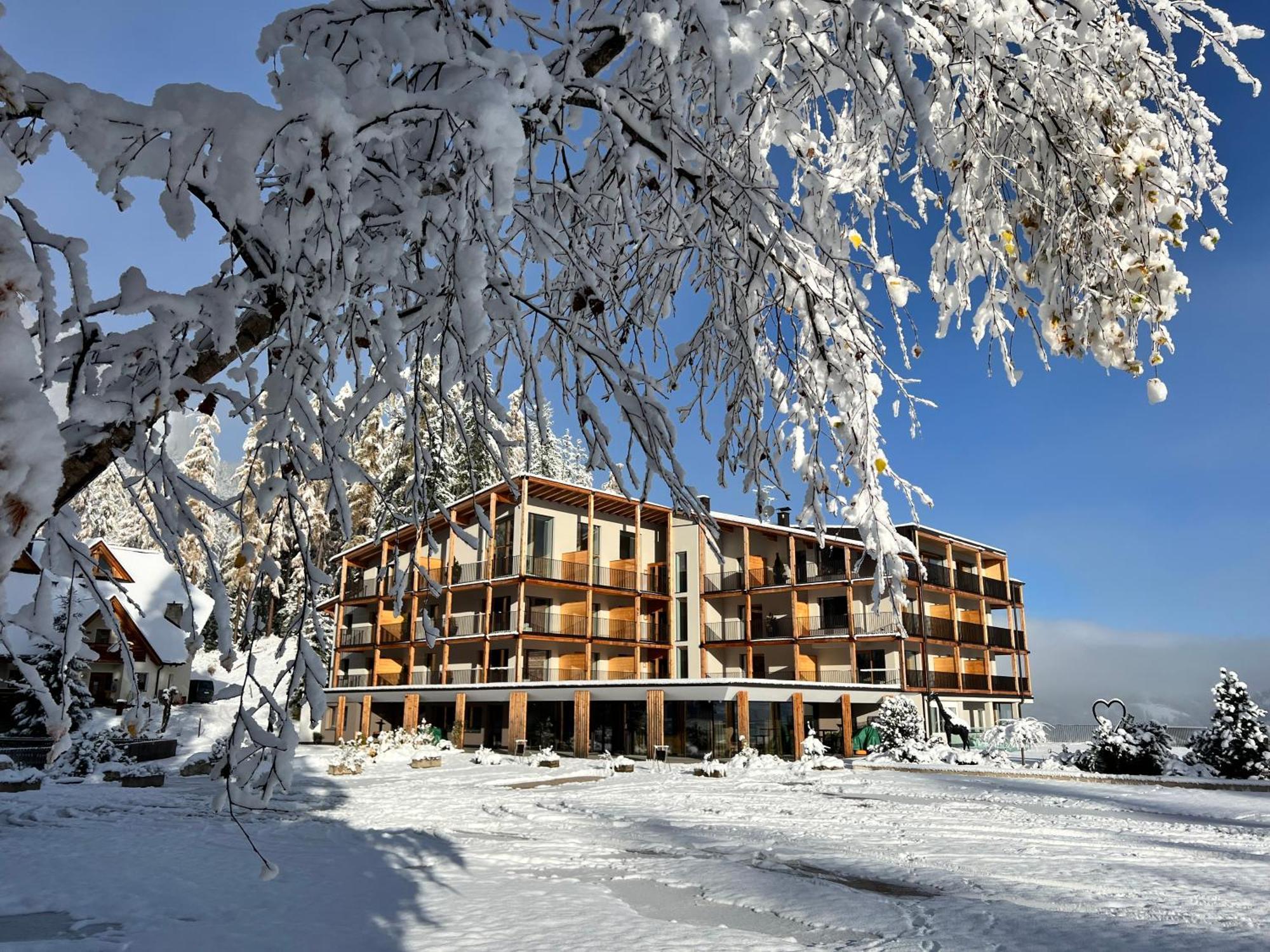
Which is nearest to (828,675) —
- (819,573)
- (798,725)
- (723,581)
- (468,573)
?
(819,573)

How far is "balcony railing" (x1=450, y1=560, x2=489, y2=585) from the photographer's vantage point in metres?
32.8

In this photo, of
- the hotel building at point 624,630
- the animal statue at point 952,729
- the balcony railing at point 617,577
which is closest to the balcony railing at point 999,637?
the hotel building at point 624,630

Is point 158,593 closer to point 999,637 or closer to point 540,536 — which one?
point 540,536

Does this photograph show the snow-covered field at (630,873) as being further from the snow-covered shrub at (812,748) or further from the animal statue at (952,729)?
the animal statue at (952,729)

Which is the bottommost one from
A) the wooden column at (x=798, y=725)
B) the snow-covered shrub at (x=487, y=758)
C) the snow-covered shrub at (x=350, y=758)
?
the snow-covered shrub at (x=487, y=758)

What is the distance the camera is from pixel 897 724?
26.1m

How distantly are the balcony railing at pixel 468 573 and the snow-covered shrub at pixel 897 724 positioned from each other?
15.5m

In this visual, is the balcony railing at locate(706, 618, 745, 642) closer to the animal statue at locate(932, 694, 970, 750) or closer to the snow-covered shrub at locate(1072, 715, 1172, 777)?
the animal statue at locate(932, 694, 970, 750)

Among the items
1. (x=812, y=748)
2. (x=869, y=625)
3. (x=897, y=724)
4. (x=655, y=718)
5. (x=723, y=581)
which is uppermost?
(x=723, y=581)

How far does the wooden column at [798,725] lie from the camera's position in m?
25.3

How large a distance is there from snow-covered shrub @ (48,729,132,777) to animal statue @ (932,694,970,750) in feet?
76.5

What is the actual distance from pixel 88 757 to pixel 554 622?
1722cm

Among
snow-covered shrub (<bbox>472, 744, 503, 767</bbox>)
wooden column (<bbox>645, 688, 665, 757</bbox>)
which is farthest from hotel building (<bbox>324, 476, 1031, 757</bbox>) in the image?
snow-covered shrub (<bbox>472, 744, 503, 767</bbox>)

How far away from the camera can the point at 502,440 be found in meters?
2.84
